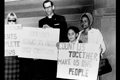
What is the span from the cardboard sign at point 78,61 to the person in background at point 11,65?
0.39m

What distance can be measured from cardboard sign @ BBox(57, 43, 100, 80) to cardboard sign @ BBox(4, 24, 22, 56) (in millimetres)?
401

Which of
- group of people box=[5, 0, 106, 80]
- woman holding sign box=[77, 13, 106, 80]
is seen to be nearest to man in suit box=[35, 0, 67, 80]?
group of people box=[5, 0, 106, 80]

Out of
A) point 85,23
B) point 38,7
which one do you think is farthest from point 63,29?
point 38,7

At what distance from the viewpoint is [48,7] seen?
189 centimetres

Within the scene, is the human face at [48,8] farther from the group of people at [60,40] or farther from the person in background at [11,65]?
the person in background at [11,65]

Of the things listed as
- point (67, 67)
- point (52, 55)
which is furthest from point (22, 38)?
point (67, 67)

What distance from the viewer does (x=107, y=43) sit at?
1809mm

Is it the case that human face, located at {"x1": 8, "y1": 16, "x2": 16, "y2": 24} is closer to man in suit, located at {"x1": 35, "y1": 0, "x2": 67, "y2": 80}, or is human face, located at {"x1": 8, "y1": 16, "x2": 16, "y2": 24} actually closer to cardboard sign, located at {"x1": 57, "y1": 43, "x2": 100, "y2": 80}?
man in suit, located at {"x1": 35, "y1": 0, "x2": 67, "y2": 80}

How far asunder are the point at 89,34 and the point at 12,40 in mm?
689

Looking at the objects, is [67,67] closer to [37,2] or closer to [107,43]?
[107,43]

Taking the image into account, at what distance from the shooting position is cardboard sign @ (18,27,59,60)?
1895 millimetres

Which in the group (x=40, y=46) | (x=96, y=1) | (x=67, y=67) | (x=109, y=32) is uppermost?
(x=96, y=1)

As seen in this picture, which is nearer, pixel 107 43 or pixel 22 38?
pixel 107 43
